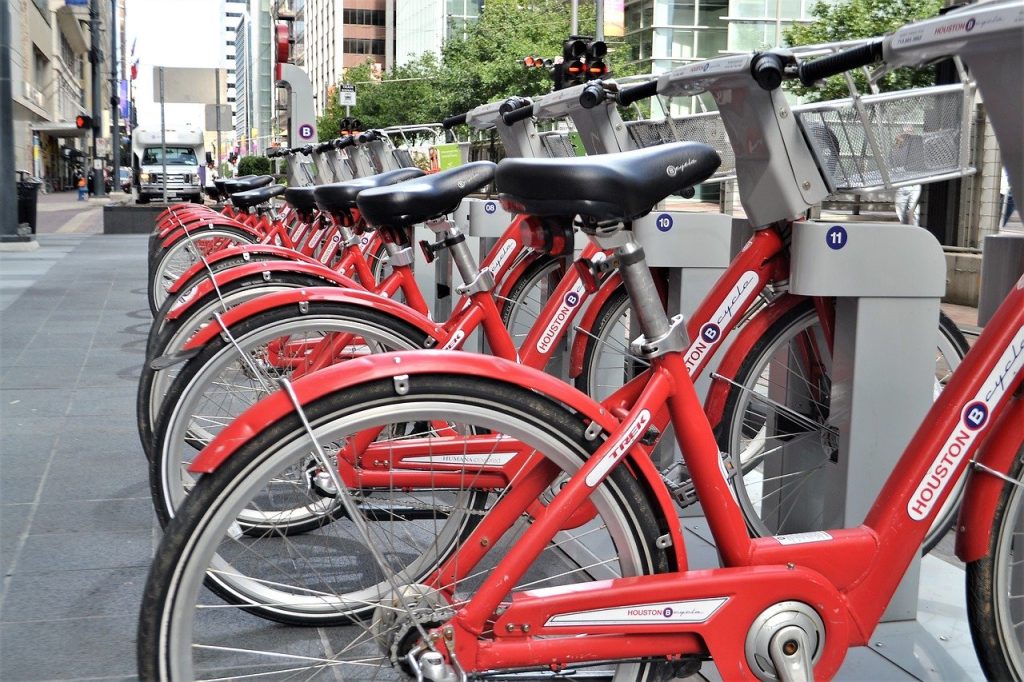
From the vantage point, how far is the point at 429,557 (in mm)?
2521

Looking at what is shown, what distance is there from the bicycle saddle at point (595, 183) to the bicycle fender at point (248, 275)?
2061mm

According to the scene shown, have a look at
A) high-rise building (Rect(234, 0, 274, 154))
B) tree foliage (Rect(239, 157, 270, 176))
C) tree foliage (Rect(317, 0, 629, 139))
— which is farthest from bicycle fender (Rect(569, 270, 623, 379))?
high-rise building (Rect(234, 0, 274, 154))

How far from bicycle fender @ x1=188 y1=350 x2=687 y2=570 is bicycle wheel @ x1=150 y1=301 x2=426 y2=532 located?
119 cm

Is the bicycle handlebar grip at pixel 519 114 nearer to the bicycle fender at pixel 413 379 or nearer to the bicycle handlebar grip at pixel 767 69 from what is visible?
the bicycle handlebar grip at pixel 767 69

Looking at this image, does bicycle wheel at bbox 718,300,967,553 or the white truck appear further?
the white truck

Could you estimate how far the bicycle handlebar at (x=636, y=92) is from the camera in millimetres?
3699

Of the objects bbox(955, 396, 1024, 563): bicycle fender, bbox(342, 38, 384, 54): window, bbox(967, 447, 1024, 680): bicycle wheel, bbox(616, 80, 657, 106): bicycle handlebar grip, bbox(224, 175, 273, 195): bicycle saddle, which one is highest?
Answer: bbox(342, 38, 384, 54): window

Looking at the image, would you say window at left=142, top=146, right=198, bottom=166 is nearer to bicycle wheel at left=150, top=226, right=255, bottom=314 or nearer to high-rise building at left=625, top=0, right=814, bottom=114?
high-rise building at left=625, top=0, right=814, bottom=114

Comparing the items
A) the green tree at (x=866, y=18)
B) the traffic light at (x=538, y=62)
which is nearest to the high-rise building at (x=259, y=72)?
the green tree at (x=866, y=18)

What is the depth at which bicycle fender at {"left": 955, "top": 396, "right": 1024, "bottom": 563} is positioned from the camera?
2.42 metres

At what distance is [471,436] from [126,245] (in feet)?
58.7

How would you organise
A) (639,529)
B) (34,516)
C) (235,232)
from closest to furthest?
(639,529) < (34,516) < (235,232)

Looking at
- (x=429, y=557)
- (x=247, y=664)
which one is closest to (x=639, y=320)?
(x=429, y=557)

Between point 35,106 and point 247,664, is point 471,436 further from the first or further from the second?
point 35,106
